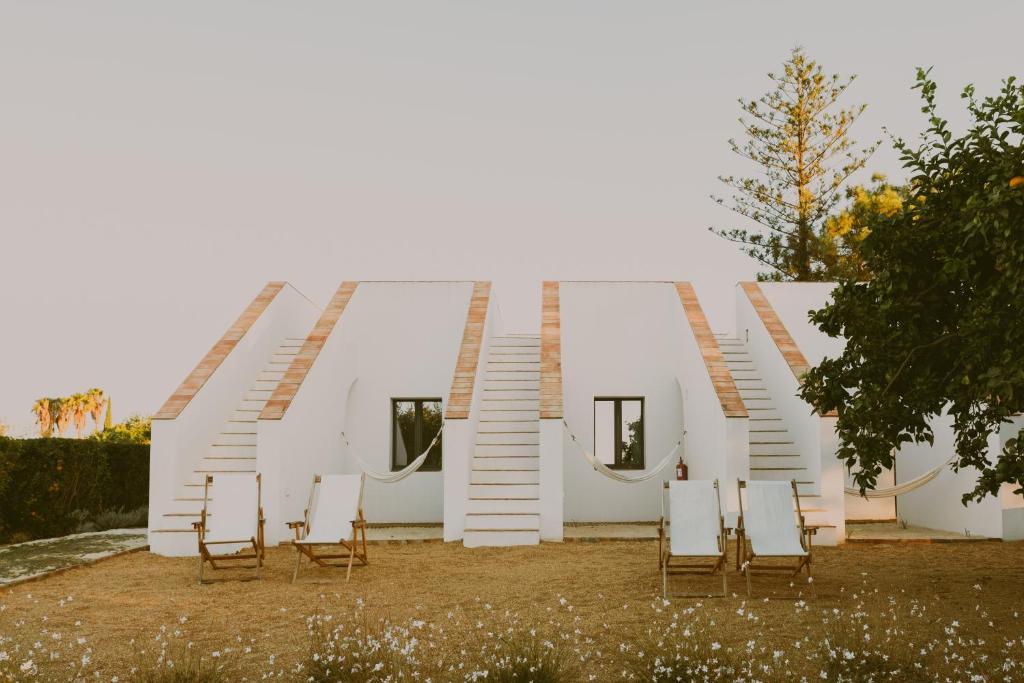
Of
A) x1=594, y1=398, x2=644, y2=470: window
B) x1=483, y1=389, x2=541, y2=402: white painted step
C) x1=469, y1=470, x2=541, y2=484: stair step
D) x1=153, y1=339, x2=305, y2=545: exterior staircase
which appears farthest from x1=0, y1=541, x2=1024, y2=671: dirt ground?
x1=594, y1=398, x2=644, y2=470: window

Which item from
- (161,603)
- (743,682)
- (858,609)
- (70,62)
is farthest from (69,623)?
(70,62)

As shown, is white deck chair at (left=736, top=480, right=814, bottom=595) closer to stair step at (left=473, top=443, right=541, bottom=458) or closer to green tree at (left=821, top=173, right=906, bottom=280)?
stair step at (left=473, top=443, right=541, bottom=458)

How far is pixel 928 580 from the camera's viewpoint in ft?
26.0

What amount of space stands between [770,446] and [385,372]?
6540mm

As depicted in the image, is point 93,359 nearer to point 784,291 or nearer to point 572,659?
point 784,291

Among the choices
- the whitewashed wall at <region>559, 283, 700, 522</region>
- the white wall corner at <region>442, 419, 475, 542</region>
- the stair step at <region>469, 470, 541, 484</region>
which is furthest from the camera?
the whitewashed wall at <region>559, 283, 700, 522</region>

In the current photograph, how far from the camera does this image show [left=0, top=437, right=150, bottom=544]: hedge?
11383 mm

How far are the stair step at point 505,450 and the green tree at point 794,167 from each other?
1308cm

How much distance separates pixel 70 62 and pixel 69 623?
12.2m

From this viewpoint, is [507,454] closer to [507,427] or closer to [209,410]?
[507,427]

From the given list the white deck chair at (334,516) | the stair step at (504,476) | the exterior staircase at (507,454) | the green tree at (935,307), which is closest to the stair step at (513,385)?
the exterior staircase at (507,454)

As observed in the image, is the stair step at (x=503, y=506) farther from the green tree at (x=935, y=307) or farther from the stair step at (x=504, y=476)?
the green tree at (x=935, y=307)

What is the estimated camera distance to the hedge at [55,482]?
1138 centimetres

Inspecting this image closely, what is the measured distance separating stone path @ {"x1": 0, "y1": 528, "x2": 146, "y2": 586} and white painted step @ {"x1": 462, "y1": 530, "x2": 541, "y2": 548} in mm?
4298
